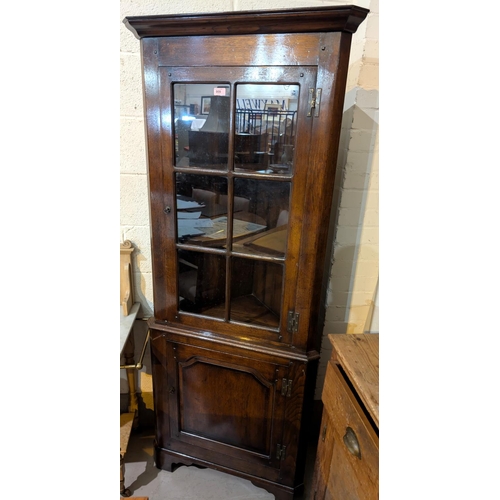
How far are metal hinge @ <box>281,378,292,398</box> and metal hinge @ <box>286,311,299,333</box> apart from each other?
7.2 inches

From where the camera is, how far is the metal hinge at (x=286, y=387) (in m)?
1.12

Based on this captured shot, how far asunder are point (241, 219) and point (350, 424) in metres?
0.62

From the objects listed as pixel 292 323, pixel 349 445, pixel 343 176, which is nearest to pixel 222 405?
pixel 292 323

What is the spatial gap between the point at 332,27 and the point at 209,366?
108 centimetres

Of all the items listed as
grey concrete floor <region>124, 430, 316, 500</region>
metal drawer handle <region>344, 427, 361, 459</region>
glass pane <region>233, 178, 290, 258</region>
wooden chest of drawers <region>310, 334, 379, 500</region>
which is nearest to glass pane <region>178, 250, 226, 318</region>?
glass pane <region>233, 178, 290, 258</region>

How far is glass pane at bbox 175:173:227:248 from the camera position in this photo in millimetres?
1028

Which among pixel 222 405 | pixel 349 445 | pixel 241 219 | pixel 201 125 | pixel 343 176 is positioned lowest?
pixel 222 405

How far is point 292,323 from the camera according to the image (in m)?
1.06

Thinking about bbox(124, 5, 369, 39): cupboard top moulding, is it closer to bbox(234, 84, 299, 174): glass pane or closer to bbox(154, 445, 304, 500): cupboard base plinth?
bbox(234, 84, 299, 174): glass pane

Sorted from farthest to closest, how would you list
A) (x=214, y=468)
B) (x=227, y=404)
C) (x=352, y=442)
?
(x=214, y=468), (x=227, y=404), (x=352, y=442)

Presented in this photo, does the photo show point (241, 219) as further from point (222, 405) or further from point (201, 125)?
point (222, 405)

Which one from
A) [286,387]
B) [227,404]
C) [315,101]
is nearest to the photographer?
[315,101]

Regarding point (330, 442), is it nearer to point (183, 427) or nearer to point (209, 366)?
point (209, 366)

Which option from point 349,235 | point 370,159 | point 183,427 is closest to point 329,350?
point 349,235
